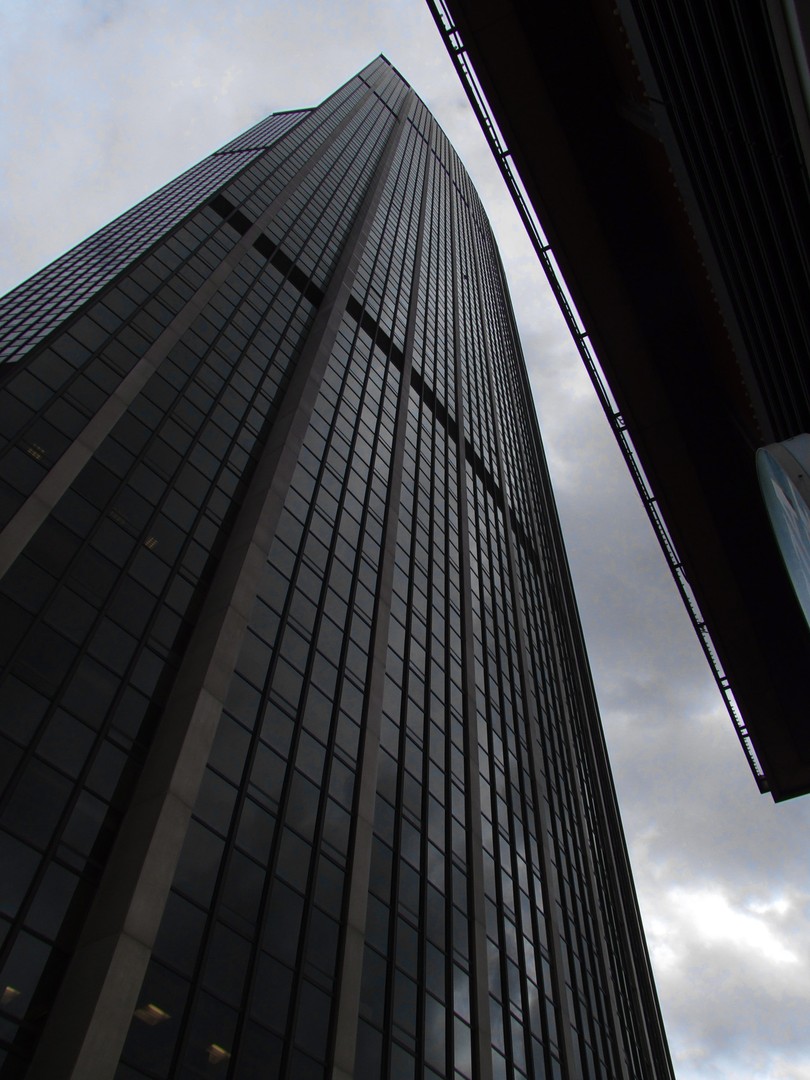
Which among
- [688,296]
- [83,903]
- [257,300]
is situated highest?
[257,300]

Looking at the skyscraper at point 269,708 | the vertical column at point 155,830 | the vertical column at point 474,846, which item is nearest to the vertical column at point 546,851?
the skyscraper at point 269,708

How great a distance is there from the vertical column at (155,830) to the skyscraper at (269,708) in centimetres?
10

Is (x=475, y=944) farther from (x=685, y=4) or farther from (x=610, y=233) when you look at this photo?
(x=685, y=4)

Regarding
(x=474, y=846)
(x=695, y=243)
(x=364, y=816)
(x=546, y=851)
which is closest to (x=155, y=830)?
Result: (x=364, y=816)

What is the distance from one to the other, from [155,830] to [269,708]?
721 cm

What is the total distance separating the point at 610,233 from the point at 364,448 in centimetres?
2216

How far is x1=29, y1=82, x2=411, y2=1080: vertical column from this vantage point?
53.7 ft

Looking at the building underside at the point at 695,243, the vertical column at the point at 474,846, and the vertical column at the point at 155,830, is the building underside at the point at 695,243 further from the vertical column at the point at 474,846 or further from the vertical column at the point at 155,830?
the vertical column at the point at 155,830

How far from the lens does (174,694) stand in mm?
24578

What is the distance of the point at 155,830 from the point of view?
2014 cm

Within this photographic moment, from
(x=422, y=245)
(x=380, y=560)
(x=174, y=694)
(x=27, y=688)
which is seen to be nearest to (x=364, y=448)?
(x=380, y=560)

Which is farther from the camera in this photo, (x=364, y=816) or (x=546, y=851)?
(x=546, y=851)

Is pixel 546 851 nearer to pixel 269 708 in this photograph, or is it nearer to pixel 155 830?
pixel 269 708

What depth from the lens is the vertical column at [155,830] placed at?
16359 millimetres
